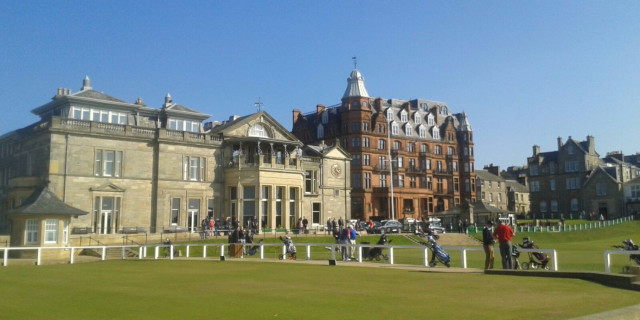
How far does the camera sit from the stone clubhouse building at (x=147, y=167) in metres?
40.9

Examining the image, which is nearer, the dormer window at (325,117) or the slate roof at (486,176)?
the dormer window at (325,117)

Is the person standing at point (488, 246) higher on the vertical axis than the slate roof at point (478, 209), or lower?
lower

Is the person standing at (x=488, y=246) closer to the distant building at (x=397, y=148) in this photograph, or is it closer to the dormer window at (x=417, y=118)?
the distant building at (x=397, y=148)

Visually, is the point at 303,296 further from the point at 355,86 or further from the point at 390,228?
the point at 355,86

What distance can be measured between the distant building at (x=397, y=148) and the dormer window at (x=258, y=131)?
60.7 ft

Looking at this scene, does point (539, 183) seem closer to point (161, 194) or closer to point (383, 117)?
point (383, 117)

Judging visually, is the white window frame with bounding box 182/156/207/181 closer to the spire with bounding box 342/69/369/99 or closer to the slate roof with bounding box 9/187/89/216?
the slate roof with bounding box 9/187/89/216

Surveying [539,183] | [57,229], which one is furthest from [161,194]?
[539,183]

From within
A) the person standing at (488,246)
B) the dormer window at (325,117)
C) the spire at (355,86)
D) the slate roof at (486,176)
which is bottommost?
the person standing at (488,246)

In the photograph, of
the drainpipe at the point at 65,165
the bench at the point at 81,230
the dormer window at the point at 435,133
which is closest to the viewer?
the bench at the point at 81,230

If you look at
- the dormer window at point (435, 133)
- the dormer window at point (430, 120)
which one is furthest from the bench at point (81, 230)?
the dormer window at point (430, 120)

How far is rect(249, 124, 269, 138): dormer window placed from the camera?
51312mm

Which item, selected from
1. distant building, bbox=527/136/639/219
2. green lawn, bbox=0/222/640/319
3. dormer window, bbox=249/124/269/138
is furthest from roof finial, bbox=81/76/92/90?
distant building, bbox=527/136/639/219

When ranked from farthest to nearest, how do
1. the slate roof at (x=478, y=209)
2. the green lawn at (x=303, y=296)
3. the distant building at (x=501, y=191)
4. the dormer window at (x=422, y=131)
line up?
the distant building at (x=501, y=191) → the dormer window at (x=422, y=131) → the slate roof at (x=478, y=209) → the green lawn at (x=303, y=296)
